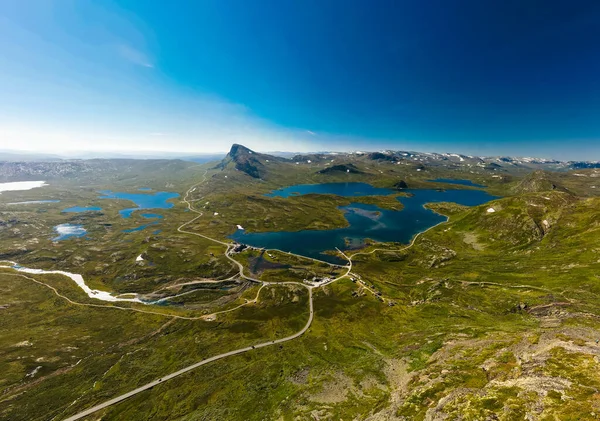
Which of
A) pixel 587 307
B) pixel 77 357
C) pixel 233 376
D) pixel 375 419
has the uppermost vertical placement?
pixel 587 307

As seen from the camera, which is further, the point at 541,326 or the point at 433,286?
the point at 433,286

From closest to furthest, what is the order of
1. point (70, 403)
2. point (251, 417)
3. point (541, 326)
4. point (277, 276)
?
point (251, 417)
point (70, 403)
point (541, 326)
point (277, 276)

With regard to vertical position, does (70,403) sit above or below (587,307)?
below

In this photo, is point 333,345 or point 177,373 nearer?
point 177,373

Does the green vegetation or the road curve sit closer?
the green vegetation

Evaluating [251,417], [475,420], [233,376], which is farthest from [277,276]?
[475,420]

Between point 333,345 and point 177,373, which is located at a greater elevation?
point 333,345

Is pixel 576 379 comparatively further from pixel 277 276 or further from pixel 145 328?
pixel 145 328

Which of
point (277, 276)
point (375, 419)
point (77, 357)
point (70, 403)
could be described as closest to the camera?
point (375, 419)

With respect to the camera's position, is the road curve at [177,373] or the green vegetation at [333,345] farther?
the road curve at [177,373]
